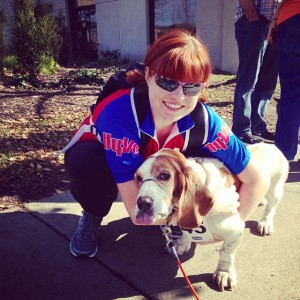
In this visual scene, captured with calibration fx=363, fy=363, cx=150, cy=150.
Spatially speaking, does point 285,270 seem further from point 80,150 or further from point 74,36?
point 74,36

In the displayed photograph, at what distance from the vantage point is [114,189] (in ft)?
7.91

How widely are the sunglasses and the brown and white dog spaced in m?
0.32

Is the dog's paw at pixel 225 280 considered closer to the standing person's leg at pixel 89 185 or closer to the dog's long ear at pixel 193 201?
the dog's long ear at pixel 193 201

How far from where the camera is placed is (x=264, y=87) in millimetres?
4352

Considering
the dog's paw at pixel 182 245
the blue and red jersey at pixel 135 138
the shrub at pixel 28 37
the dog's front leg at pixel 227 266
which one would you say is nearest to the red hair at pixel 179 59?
the blue and red jersey at pixel 135 138

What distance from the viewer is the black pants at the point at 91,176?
88.8 inches

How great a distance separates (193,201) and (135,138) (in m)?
0.49

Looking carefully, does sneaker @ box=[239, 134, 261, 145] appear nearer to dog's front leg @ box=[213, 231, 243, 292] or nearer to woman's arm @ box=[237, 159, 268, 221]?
woman's arm @ box=[237, 159, 268, 221]

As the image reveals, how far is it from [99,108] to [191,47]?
2.15 ft

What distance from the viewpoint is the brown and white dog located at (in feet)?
5.59

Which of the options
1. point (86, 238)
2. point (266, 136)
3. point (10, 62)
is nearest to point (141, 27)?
point (10, 62)

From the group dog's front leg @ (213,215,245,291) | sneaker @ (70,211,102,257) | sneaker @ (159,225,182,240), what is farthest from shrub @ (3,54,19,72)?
dog's front leg @ (213,215,245,291)

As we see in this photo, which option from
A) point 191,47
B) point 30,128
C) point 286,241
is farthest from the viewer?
point 30,128

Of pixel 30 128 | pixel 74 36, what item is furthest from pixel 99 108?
pixel 74 36
